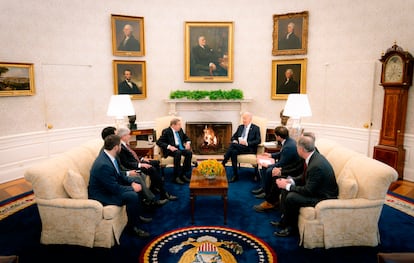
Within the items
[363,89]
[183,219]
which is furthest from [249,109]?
[183,219]

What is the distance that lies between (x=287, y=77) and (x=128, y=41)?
4.31 metres

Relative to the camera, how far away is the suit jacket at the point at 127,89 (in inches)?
344

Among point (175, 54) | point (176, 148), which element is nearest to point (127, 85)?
point (175, 54)

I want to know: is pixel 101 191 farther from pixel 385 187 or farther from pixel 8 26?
pixel 8 26

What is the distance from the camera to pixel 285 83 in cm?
888

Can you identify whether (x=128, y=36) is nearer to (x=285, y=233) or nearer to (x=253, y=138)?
(x=253, y=138)

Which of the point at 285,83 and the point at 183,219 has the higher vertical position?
the point at 285,83

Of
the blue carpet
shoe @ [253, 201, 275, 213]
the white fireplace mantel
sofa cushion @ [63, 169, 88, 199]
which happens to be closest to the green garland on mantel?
the white fireplace mantel

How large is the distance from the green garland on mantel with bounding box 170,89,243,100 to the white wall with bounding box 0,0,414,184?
1.03 ft

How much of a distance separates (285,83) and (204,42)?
8.05 feet

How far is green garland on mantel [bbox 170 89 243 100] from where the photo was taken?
29.3ft

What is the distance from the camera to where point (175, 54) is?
908 cm

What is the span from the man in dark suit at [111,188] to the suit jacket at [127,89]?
15.4 ft

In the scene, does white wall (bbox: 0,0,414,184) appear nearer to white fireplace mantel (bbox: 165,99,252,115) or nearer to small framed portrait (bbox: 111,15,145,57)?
small framed portrait (bbox: 111,15,145,57)
